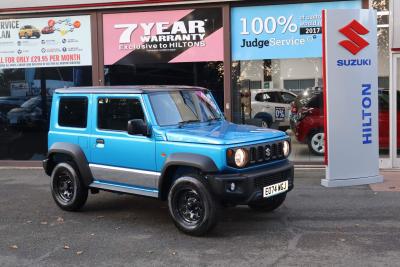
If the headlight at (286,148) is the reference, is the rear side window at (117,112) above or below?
above

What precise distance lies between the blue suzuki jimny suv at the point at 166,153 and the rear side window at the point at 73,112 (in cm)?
1

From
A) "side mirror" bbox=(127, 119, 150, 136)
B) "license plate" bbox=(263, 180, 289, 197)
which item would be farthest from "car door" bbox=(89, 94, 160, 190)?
"license plate" bbox=(263, 180, 289, 197)

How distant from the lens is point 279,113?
11023 mm

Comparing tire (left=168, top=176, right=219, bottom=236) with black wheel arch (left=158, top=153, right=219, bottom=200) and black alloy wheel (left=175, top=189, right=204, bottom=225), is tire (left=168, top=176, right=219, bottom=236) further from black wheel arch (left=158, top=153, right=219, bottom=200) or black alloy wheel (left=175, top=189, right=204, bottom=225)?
black wheel arch (left=158, top=153, right=219, bottom=200)

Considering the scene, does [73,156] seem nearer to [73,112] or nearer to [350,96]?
[73,112]

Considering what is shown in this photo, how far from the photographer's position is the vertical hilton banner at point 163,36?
11.1m

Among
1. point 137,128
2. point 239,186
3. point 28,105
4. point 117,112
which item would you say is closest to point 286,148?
point 239,186

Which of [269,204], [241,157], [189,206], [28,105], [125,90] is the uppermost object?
[125,90]

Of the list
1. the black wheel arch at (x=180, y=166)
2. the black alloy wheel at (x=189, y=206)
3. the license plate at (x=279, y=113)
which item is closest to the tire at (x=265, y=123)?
the license plate at (x=279, y=113)

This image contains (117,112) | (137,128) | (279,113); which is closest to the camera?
(137,128)

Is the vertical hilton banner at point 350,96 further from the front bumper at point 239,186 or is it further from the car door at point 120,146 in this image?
the car door at point 120,146

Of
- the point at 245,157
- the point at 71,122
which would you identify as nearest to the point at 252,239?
the point at 245,157

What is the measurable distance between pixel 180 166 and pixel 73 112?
80.2 inches

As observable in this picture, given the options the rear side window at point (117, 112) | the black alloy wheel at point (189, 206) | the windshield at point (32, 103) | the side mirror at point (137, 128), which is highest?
the windshield at point (32, 103)
